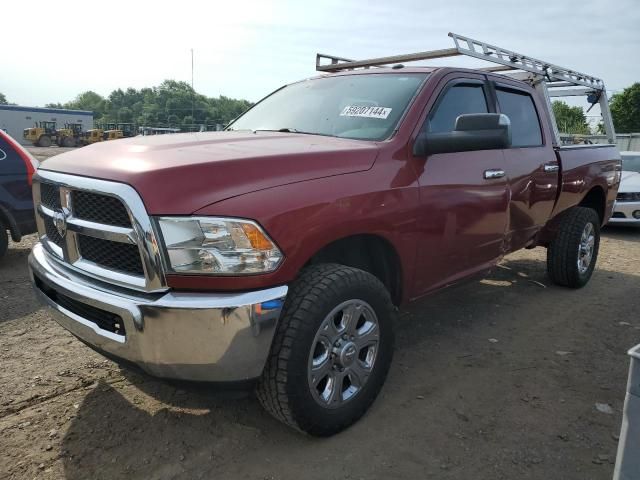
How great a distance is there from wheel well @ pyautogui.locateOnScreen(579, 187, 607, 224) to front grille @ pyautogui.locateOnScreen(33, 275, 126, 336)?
4790mm

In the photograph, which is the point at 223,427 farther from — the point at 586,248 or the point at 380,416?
the point at 586,248

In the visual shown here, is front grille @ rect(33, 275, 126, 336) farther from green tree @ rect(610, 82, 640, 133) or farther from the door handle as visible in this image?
green tree @ rect(610, 82, 640, 133)

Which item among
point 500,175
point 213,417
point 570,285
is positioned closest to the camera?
point 213,417

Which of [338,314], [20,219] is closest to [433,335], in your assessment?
[338,314]

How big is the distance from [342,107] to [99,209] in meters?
Result: 1.70

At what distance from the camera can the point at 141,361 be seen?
7.06 ft

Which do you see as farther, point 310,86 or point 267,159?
point 310,86

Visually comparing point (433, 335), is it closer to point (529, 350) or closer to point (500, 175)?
point (529, 350)

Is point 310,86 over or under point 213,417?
over

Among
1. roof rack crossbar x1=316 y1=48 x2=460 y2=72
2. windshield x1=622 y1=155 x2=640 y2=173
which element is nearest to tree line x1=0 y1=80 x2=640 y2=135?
windshield x1=622 y1=155 x2=640 y2=173

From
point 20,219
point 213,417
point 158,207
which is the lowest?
point 213,417

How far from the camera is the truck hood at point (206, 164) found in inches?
82.1

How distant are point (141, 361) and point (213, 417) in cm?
78

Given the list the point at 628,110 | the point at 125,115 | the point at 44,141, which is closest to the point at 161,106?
the point at 125,115
